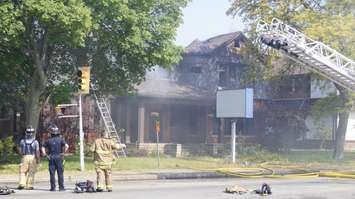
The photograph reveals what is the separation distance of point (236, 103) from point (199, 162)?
3274mm

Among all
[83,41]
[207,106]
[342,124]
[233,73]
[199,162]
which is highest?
[233,73]

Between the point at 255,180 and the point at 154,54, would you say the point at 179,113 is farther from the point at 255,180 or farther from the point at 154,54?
the point at 255,180

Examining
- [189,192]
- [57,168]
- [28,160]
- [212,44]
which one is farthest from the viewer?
[212,44]

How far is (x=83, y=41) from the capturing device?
20.0m

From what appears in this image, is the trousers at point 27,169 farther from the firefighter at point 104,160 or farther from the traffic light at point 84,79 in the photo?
the traffic light at point 84,79

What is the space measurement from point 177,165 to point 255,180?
18.1 ft

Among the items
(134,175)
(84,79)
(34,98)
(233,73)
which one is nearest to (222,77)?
(233,73)

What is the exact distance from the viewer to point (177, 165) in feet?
82.0

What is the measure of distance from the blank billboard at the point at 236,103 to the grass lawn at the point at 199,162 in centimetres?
228

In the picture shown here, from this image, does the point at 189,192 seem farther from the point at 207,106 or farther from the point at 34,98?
the point at 207,106

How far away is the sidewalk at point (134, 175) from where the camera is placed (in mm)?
18797

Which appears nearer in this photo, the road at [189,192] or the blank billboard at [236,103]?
the road at [189,192]

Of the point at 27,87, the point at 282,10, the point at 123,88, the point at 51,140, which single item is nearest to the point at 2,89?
the point at 27,87

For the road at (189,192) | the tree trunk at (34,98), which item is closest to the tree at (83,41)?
the tree trunk at (34,98)
